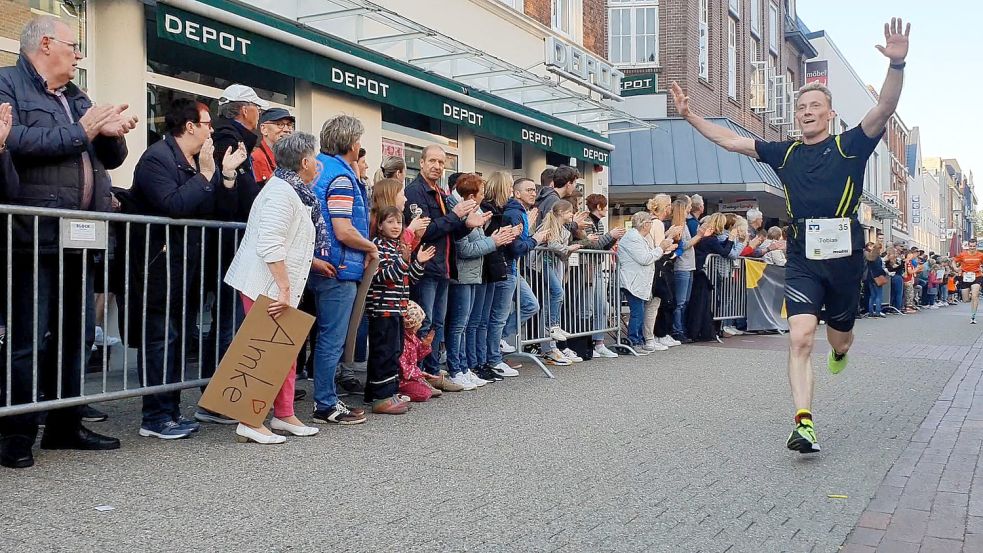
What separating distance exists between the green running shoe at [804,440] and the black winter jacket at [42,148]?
4106mm

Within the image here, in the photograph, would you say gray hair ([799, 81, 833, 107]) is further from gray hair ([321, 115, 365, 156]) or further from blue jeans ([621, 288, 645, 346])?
blue jeans ([621, 288, 645, 346])

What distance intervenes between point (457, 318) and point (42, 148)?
3.87 metres

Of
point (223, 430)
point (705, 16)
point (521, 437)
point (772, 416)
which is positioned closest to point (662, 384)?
point (772, 416)

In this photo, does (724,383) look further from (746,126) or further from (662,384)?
(746,126)

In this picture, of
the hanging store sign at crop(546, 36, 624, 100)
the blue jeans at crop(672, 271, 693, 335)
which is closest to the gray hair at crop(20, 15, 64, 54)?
the blue jeans at crop(672, 271, 693, 335)

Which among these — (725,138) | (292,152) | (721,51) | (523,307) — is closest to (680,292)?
(523,307)

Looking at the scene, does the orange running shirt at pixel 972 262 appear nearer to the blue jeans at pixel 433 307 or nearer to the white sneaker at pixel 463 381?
the white sneaker at pixel 463 381

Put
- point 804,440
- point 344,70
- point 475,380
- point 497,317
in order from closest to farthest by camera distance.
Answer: point 804,440 → point 475,380 → point 497,317 → point 344,70

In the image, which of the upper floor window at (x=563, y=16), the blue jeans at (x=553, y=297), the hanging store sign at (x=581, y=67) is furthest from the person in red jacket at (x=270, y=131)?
the upper floor window at (x=563, y=16)

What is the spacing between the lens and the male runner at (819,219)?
5.46m

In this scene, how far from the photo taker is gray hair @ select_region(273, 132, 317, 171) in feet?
18.3

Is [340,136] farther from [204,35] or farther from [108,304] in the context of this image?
[204,35]

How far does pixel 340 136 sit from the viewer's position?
20.2ft

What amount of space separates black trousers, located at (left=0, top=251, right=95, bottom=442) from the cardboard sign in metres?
0.73
